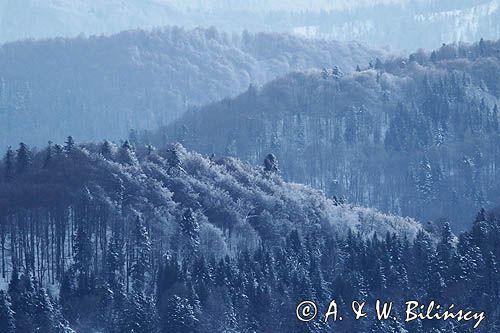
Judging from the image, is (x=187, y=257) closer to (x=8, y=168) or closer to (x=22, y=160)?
(x=8, y=168)

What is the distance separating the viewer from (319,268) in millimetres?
159500

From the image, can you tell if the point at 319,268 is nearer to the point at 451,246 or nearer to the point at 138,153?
the point at 451,246

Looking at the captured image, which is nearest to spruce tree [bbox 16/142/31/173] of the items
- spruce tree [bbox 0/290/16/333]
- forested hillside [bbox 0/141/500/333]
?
forested hillside [bbox 0/141/500/333]

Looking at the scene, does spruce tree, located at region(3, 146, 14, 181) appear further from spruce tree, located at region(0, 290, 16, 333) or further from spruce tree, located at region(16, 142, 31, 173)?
spruce tree, located at region(0, 290, 16, 333)

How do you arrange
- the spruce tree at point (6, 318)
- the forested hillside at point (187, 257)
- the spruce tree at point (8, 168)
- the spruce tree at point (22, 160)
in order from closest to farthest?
the spruce tree at point (6, 318), the forested hillside at point (187, 257), the spruce tree at point (8, 168), the spruce tree at point (22, 160)

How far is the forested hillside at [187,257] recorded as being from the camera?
145000 millimetres

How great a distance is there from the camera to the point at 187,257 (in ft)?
535

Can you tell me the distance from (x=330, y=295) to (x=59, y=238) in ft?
92.1

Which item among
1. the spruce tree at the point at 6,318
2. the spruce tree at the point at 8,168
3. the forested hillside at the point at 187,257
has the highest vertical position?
the spruce tree at the point at 8,168

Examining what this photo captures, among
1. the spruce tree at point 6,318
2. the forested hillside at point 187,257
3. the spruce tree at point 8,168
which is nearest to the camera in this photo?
the spruce tree at point 6,318

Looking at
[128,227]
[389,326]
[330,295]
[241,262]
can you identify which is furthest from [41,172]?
[389,326]

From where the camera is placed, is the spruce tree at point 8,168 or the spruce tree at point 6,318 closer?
the spruce tree at point 6,318

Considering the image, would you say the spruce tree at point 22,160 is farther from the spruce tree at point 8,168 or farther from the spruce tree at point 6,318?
the spruce tree at point 6,318

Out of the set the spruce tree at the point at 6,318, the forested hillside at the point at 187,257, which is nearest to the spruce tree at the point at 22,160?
the forested hillside at the point at 187,257
